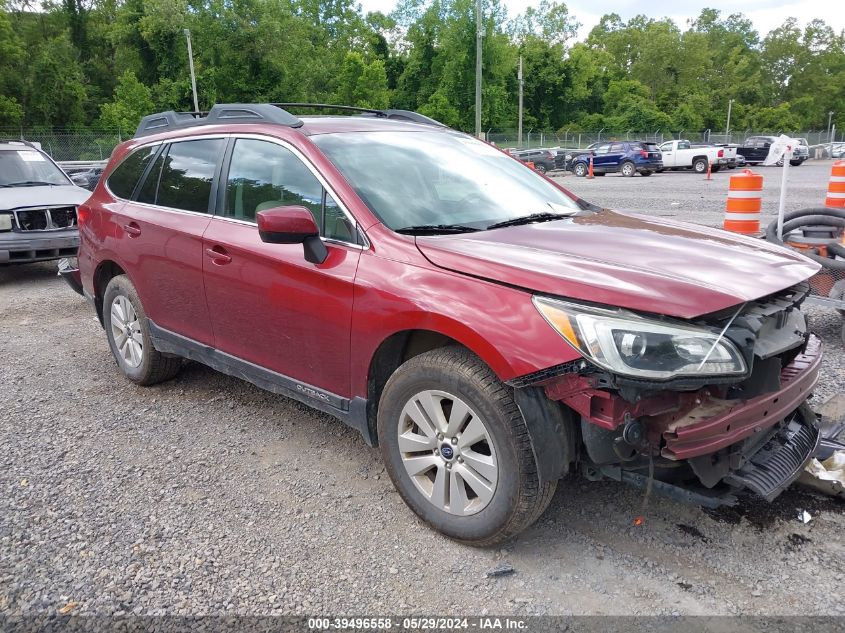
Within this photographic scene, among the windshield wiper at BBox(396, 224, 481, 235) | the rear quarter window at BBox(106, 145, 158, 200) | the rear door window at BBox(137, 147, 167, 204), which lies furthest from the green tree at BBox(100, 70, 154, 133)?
the windshield wiper at BBox(396, 224, 481, 235)

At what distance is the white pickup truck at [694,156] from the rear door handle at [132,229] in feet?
102

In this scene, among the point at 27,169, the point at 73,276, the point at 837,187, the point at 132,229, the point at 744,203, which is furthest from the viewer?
the point at 27,169

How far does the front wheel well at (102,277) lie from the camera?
16.5 ft

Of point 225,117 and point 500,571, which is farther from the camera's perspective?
point 225,117

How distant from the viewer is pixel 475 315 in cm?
272

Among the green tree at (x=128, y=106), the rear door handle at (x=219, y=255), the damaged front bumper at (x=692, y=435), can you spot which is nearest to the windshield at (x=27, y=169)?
the rear door handle at (x=219, y=255)

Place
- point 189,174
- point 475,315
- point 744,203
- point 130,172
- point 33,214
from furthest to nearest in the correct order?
point 33,214
point 744,203
point 130,172
point 189,174
point 475,315

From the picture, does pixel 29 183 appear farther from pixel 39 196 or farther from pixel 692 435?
pixel 692 435

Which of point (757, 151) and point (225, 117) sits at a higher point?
point (225, 117)

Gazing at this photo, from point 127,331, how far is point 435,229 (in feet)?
9.23

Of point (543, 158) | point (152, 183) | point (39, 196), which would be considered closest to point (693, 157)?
point (543, 158)

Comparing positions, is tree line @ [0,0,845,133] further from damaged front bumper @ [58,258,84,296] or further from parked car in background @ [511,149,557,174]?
damaged front bumper @ [58,258,84,296]

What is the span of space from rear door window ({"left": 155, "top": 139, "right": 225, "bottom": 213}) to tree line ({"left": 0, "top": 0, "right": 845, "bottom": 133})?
44046 millimetres

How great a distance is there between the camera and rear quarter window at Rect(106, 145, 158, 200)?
479 cm
